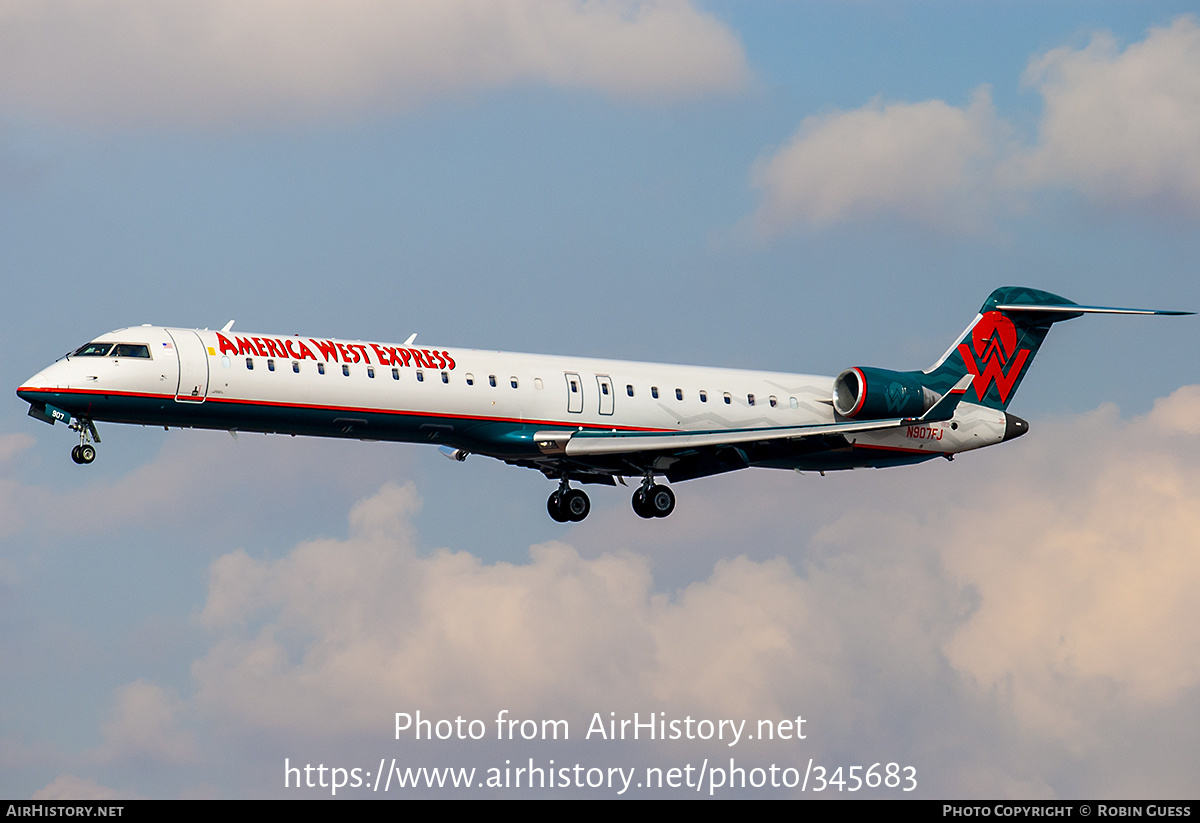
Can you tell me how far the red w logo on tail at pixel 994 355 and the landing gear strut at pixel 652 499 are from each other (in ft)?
35.3

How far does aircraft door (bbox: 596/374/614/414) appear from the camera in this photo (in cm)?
4466

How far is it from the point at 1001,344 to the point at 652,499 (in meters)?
12.6

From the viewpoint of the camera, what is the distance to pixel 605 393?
44.8 meters

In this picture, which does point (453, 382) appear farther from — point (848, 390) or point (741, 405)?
point (848, 390)

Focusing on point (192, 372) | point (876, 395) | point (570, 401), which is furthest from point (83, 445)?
point (876, 395)

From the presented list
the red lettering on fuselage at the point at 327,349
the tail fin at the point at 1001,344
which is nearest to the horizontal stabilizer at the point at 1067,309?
the tail fin at the point at 1001,344

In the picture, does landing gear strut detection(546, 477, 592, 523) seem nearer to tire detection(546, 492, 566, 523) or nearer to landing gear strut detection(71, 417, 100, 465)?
tire detection(546, 492, 566, 523)

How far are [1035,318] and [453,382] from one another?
63.2ft

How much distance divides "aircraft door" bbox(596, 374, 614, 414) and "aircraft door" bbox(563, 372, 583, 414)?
2.11 ft

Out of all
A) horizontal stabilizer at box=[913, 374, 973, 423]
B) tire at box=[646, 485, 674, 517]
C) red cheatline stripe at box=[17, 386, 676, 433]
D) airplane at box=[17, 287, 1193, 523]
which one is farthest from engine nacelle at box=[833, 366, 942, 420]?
red cheatline stripe at box=[17, 386, 676, 433]

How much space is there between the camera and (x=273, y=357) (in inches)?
1574

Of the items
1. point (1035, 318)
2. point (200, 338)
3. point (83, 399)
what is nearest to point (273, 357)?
point (200, 338)

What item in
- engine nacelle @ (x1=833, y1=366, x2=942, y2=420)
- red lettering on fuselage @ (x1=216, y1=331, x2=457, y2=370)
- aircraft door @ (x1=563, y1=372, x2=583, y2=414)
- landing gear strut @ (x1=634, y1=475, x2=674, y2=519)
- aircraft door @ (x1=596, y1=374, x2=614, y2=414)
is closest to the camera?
red lettering on fuselage @ (x1=216, y1=331, x2=457, y2=370)

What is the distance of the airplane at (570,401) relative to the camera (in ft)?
128
